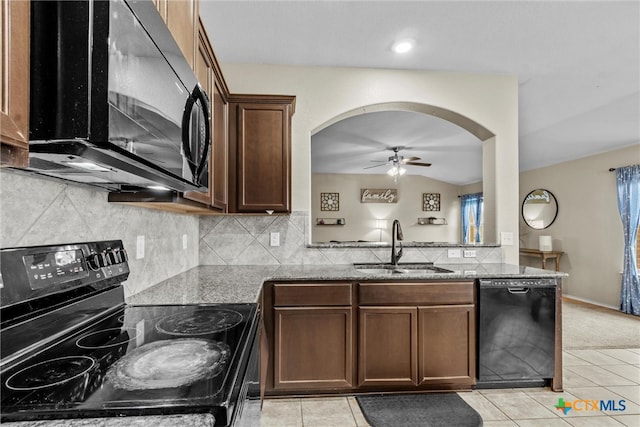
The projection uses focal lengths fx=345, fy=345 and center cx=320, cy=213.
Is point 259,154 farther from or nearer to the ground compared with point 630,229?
farther from the ground

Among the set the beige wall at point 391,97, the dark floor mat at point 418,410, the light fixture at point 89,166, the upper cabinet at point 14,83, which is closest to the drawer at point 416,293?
the dark floor mat at point 418,410

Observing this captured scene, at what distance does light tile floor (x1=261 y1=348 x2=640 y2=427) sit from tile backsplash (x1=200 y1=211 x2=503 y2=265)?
111cm

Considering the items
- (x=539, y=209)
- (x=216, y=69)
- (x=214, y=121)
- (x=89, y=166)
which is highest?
(x=216, y=69)

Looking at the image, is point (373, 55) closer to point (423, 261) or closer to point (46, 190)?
point (423, 261)

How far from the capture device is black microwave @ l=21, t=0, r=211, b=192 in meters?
0.62

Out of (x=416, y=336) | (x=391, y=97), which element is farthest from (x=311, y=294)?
(x=391, y=97)

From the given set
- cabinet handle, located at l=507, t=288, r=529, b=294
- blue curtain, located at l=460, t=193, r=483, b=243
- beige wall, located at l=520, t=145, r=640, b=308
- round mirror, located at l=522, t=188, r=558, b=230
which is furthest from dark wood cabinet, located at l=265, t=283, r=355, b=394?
blue curtain, located at l=460, t=193, r=483, b=243

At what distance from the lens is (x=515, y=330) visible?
243 cm

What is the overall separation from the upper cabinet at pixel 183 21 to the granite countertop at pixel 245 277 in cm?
109

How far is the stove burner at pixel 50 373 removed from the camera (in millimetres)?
747

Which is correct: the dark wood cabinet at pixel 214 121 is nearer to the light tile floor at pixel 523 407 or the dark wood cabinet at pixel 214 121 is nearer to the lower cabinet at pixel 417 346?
the lower cabinet at pixel 417 346

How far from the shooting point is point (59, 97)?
63 centimetres

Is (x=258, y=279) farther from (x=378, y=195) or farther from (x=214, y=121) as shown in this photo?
(x=378, y=195)

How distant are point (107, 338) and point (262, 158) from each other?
1.83m
